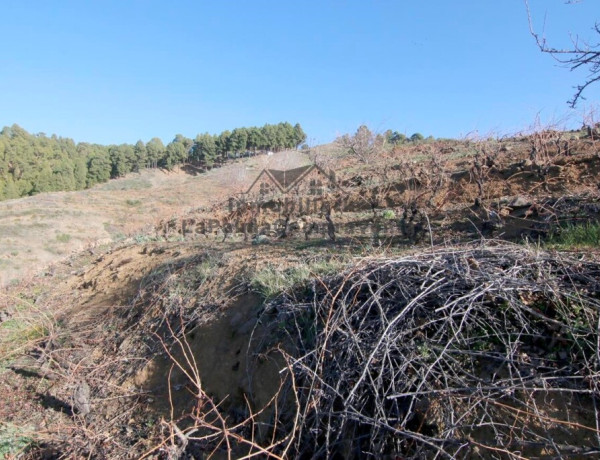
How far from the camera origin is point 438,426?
2037mm

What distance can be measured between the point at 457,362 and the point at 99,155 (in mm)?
56267

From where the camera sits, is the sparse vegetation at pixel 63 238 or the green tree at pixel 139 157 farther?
the green tree at pixel 139 157

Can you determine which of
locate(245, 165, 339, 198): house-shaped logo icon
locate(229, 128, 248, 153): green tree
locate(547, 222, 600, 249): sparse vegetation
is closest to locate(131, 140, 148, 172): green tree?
locate(229, 128, 248, 153): green tree

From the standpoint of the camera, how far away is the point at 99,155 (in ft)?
164

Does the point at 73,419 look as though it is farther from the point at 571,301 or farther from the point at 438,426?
the point at 571,301

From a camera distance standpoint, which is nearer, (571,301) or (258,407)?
(571,301)

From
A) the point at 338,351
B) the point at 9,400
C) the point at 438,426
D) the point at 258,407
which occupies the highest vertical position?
the point at 338,351

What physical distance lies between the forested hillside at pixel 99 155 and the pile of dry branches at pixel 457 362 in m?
43.1

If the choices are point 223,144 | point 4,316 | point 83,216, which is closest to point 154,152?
point 223,144

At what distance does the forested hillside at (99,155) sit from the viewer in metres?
41.1

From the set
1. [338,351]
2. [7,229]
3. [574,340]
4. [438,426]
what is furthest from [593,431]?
[7,229]

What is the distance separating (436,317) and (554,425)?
782mm

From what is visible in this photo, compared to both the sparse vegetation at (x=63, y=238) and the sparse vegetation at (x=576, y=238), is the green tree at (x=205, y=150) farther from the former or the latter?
the sparse vegetation at (x=576, y=238)

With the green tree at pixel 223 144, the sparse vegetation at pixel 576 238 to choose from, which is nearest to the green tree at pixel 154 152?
the green tree at pixel 223 144
